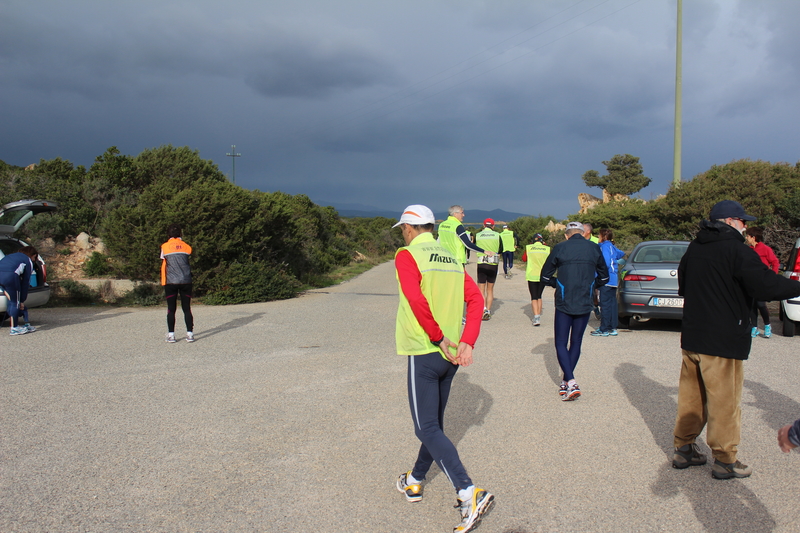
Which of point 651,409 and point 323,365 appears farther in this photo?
point 323,365

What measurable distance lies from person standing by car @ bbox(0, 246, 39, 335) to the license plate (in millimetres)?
10249

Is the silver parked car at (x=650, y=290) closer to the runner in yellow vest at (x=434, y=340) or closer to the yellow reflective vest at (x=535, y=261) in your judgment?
the yellow reflective vest at (x=535, y=261)

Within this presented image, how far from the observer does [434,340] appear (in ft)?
10.8

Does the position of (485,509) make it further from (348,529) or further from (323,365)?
(323,365)

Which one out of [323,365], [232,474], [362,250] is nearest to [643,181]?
[362,250]

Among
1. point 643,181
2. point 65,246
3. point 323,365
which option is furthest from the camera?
point 643,181

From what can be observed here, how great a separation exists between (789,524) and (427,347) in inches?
89.3

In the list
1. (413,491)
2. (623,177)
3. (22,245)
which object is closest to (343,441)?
(413,491)

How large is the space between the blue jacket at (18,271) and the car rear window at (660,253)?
34.0 feet

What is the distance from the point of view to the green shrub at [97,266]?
61.2ft

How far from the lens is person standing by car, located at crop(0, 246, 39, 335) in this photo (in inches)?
373

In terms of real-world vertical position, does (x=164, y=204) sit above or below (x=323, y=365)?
above

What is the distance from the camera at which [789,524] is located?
10.8 ft

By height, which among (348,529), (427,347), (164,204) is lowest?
(348,529)
